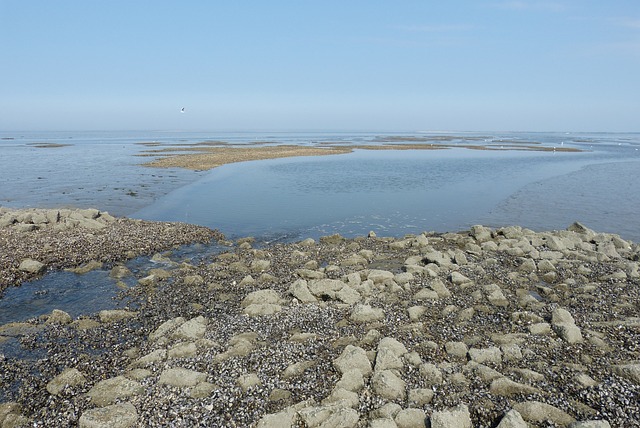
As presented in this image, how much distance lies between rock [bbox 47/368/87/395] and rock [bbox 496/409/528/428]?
11.2 meters

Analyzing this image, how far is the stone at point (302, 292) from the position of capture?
17.1 meters

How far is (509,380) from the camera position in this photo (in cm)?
1112

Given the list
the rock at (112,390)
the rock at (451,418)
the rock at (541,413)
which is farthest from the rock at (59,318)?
the rock at (541,413)

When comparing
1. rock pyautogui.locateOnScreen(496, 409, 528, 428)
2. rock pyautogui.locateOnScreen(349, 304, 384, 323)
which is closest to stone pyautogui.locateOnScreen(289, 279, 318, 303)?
rock pyautogui.locateOnScreen(349, 304, 384, 323)

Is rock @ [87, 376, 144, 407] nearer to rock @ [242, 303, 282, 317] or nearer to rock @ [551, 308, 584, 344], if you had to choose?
rock @ [242, 303, 282, 317]

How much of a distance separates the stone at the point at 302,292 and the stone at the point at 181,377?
20.4ft

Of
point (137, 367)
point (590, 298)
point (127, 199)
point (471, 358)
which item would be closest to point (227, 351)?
point (137, 367)

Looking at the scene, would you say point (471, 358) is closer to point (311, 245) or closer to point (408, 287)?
point (408, 287)

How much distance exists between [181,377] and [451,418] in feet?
23.9

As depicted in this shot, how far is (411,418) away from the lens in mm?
9750

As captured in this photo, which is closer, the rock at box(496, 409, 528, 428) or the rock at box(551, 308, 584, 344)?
the rock at box(496, 409, 528, 428)

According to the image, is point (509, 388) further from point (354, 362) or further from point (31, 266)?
point (31, 266)

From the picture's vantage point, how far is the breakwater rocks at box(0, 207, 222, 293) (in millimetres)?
21094

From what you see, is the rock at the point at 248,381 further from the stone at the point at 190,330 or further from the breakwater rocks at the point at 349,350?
the stone at the point at 190,330
